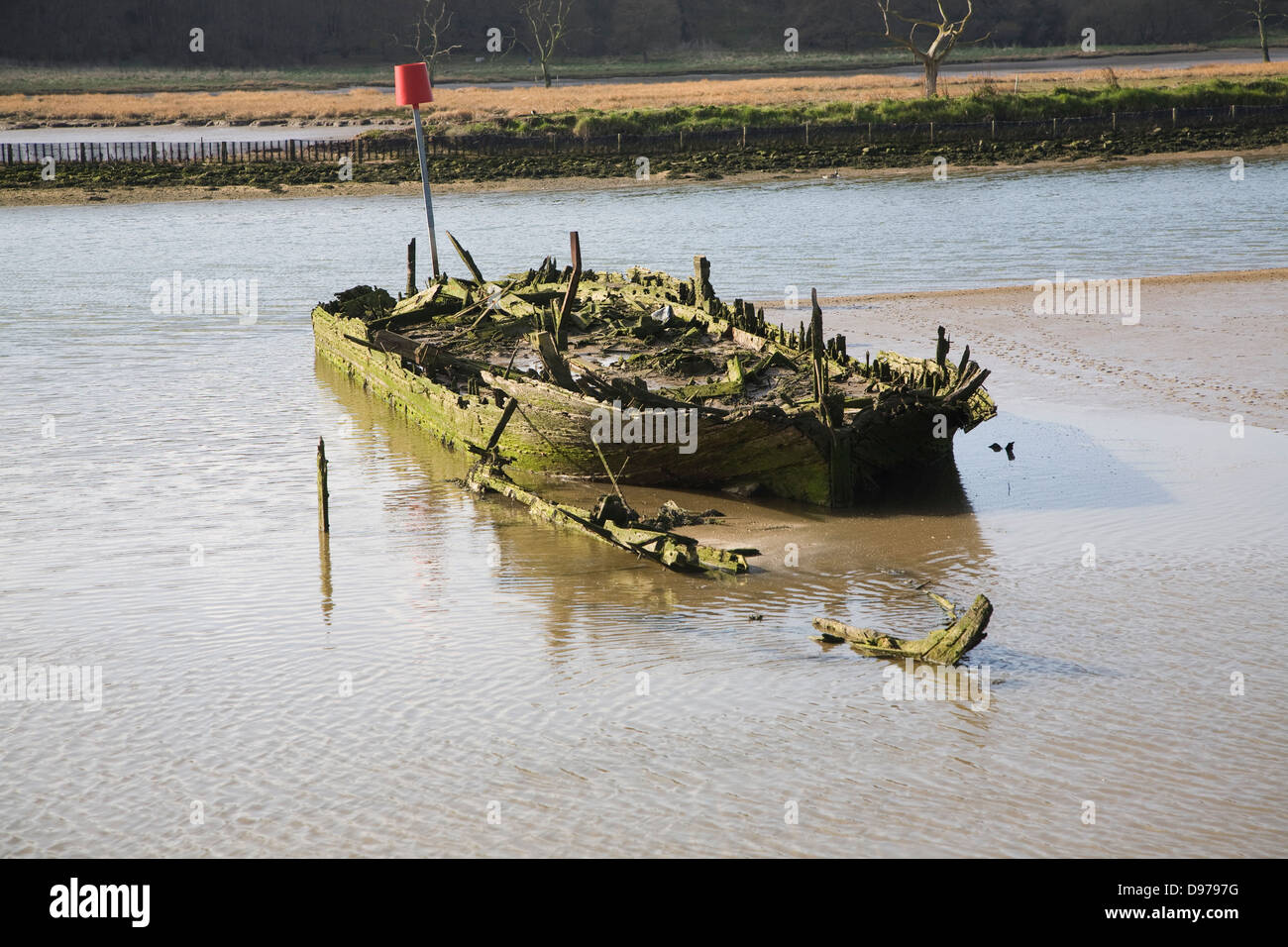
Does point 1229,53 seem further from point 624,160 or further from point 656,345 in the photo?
point 656,345

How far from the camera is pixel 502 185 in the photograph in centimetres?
4672

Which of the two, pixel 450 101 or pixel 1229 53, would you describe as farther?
pixel 1229 53

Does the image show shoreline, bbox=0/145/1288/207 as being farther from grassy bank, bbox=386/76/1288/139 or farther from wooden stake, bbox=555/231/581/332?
wooden stake, bbox=555/231/581/332

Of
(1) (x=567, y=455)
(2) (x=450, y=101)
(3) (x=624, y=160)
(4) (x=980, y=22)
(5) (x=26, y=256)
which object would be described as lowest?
(1) (x=567, y=455)

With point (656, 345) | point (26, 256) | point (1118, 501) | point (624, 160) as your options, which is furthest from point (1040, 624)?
point (624, 160)

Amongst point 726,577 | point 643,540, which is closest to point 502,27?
point 643,540

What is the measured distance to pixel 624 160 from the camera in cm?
4919

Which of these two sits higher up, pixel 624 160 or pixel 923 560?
pixel 624 160

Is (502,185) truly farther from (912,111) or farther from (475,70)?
(475,70)

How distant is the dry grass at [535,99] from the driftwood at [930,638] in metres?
51.9

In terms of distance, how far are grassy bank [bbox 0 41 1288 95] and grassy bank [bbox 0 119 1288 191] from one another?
3633 centimetres

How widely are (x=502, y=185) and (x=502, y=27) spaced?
68.1m

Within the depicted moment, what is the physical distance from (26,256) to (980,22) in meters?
92.3

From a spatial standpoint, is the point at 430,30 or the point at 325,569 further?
the point at 430,30
